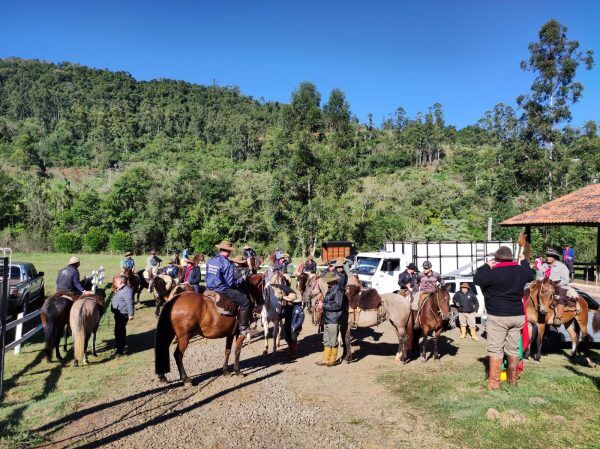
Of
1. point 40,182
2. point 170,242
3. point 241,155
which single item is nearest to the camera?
point 170,242

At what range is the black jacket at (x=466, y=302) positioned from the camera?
10875 millimetres

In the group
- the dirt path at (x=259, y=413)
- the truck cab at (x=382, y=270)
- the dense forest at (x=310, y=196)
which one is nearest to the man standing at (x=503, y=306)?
the dirt path at (x=259, y=413)

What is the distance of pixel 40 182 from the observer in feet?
158

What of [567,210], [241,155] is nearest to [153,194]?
[567,210]

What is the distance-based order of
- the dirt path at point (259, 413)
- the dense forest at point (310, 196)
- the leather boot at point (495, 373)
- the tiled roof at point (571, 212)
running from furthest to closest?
the dense forest at point (310, 196), the tiled roof at point (571, 212), the leather boot at point (495, 373), the dirt path at point (259, 413)

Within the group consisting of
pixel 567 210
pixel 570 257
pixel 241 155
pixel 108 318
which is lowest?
pixel 108 318

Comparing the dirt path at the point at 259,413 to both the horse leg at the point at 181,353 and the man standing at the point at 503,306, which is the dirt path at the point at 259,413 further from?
the man standing at the point at 503,306

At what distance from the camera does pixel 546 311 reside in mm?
8117

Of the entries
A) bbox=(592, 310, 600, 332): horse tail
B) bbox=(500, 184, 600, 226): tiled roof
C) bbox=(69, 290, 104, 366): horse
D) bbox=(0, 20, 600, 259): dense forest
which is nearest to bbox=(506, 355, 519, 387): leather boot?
bbox=(592, 310, 600, 332): horse tail

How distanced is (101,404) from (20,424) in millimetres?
1058

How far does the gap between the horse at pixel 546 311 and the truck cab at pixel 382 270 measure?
20.7 feet

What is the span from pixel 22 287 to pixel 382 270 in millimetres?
11004

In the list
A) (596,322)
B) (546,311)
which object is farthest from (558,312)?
(596,322)

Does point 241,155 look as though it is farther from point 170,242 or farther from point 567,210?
point 567,210
